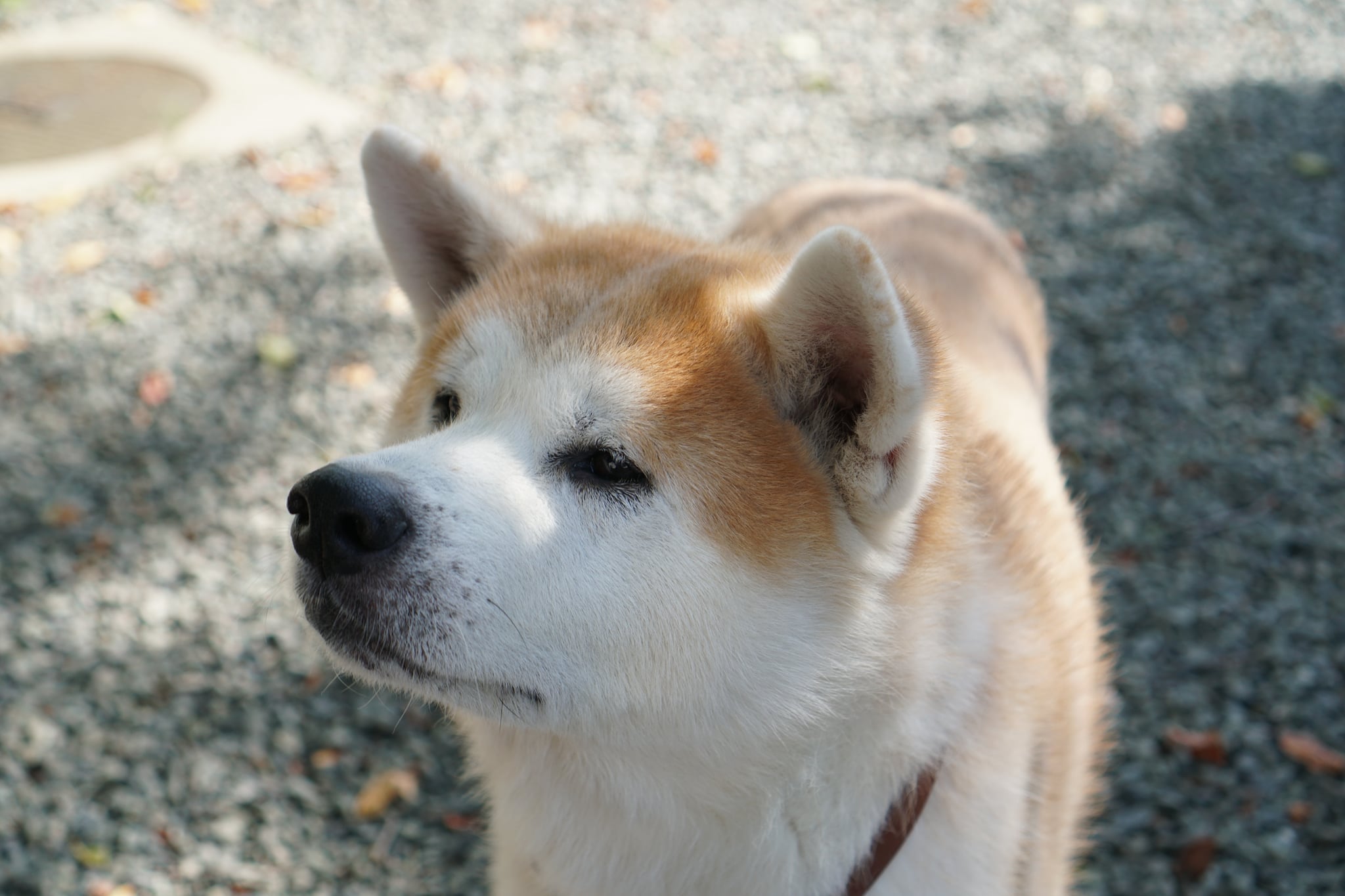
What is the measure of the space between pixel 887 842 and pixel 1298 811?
1753 millimetres

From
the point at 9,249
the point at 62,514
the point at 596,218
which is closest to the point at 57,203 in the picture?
the point at 9,249

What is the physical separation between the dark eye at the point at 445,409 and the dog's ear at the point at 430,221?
0.37 meters

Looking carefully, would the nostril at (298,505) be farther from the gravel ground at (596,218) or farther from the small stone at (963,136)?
the small stone at (963,136)

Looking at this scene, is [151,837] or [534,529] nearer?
[534,529]

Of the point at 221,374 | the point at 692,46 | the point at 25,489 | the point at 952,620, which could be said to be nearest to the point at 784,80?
the point at 692,46

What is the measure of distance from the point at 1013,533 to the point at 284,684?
2.21 meters

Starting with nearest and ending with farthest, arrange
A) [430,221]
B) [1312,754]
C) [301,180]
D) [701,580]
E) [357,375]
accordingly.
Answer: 1. [701,580]
2. [430,221]
3. [1312,754]
4. [357,375]
5. [301,180]

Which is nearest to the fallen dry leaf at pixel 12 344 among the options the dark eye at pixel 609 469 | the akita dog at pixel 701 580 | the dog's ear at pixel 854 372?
the akita dog at pixel 701 580

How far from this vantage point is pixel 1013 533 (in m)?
2.27

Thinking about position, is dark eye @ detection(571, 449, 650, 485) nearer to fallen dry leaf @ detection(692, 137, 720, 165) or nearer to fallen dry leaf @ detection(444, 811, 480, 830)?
fallen dry leaf @ detection(444, 811, 480, 830)

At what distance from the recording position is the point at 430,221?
7.60ft

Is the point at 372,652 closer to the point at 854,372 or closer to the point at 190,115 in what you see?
the point at 854,372

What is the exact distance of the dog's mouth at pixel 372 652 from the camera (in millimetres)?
1635

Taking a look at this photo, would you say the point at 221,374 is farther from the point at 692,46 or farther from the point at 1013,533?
the point at 692,46
